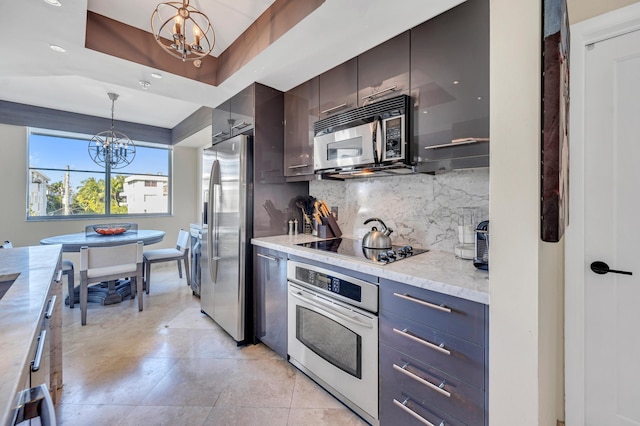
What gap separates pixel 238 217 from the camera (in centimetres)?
235

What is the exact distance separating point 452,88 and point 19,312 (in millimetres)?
1996

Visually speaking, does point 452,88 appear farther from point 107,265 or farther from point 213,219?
point 107,265

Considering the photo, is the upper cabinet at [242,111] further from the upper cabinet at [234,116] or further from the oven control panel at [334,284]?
the oven control panel at [334,284]

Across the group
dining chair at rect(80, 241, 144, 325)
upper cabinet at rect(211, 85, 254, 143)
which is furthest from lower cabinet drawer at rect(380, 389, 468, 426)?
dining chair at rect(80, 241, 144, 325)

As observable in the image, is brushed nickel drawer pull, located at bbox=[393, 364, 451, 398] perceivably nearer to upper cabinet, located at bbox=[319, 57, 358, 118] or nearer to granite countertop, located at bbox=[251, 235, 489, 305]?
granite countertop, located at bbox=[251, 235, 489, 305]

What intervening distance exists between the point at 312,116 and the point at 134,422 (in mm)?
2340

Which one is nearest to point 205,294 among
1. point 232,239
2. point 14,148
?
point 232,239

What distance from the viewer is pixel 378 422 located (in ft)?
4.71

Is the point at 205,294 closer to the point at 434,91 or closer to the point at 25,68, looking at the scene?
the point at 25,68

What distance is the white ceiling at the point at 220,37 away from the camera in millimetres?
1495

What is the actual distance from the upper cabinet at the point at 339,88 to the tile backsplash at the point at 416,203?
25.7 inches

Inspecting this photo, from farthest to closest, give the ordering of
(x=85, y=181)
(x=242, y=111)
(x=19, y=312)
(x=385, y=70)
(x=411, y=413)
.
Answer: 1. (x=85, y=181)
2. (x=242, y=111)
3. (x=385, y=70)
4. (x=411, y=413)
5. (x=19, y=312)

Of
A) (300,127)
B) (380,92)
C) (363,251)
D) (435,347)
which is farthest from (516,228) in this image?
(300,127)

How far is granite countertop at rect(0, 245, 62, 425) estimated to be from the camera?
52cm
